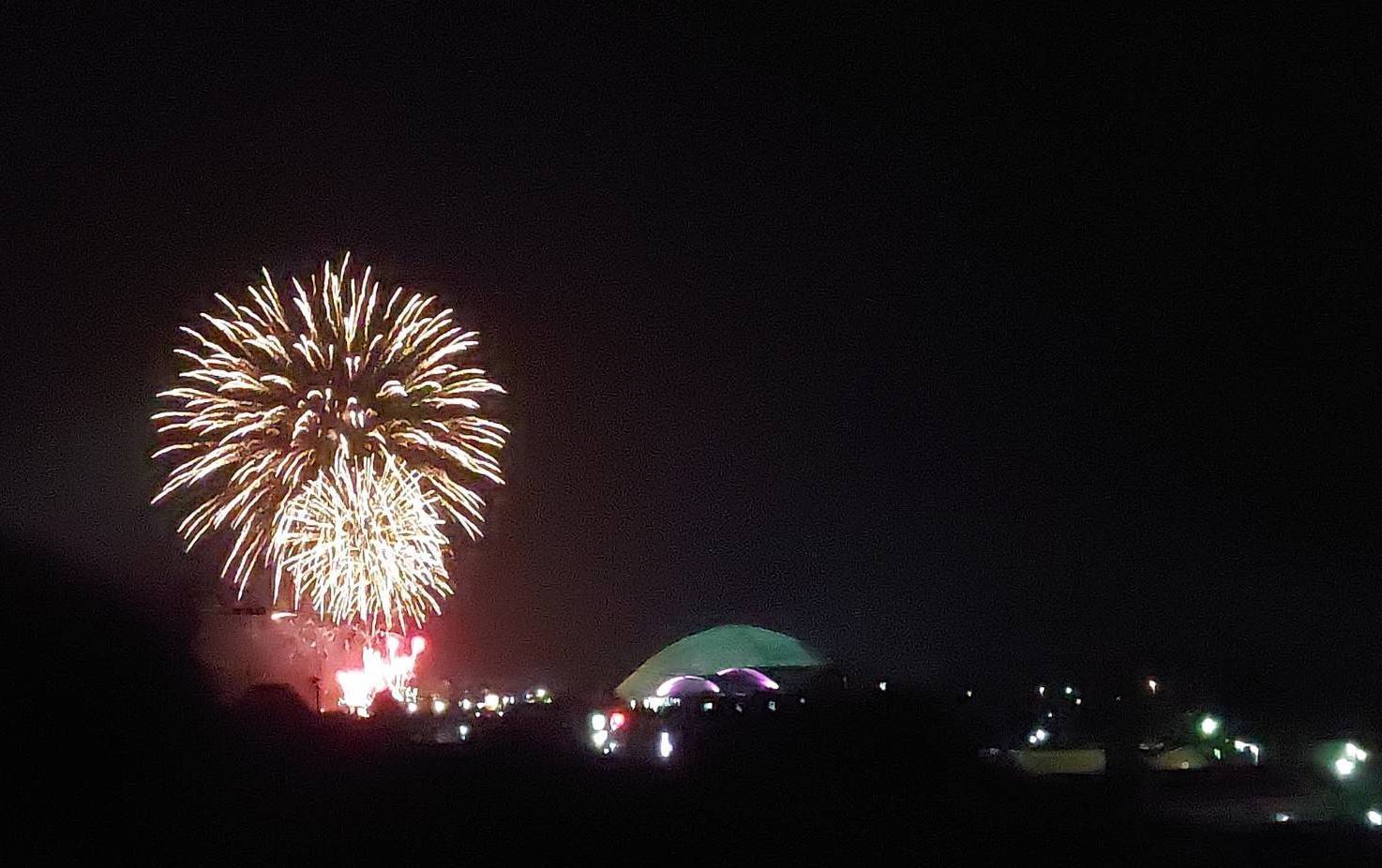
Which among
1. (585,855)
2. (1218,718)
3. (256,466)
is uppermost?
(256,466)

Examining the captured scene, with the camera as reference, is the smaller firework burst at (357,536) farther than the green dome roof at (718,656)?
No

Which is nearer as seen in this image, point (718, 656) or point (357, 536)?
point (357, 536)

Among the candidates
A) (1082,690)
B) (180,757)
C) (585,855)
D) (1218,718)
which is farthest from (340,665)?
(585,855)

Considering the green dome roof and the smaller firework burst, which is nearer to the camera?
the smaller firework burst

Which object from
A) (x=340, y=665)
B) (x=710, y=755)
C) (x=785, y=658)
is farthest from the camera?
(x=785, y=658)

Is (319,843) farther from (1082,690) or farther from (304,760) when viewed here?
(1082,690)

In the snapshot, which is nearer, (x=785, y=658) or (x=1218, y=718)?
(x=1218, y=718)

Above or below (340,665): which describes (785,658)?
above

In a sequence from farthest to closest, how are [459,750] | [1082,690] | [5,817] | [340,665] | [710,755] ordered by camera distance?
[340,665]
[1082,690]
[459,750]
[710,755]
[5,817]
